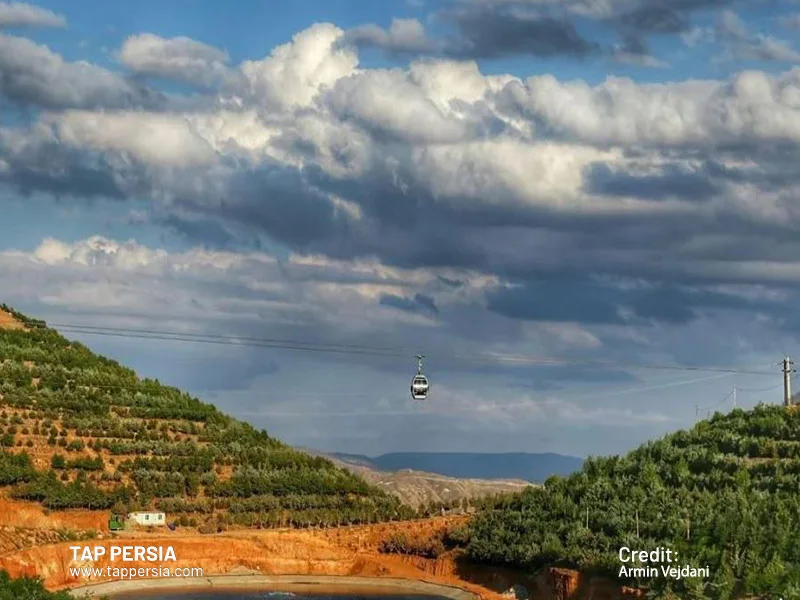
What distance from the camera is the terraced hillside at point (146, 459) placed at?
306 ft

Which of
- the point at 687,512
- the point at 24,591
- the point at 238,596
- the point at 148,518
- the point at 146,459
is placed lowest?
the point at 238,596

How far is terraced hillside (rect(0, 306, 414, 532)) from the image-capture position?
306ft

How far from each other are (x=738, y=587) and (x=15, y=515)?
46.2 metres

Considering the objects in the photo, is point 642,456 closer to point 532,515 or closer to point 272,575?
point 532,515

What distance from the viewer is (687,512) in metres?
73.1

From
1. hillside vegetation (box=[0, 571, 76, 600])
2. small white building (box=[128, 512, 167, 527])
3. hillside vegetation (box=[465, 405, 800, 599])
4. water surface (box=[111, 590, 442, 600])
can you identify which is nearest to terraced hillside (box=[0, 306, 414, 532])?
small white building (box=[128, 512, 167, 527])

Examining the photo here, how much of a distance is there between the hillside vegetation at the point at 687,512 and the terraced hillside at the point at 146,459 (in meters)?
14.6

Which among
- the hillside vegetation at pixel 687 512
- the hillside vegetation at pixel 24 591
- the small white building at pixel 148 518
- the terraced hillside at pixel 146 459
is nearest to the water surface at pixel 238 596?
the hillside vegetation at pixel 687 512

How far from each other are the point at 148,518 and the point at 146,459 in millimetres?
8159

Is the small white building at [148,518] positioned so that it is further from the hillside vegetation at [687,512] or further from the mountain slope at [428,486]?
the mountain slope at [428,486]

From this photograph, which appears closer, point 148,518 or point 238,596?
point 238,596

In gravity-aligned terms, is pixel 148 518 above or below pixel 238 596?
above

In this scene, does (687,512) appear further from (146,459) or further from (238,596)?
(146,459)

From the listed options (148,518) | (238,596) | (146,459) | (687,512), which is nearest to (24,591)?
(238,596)
